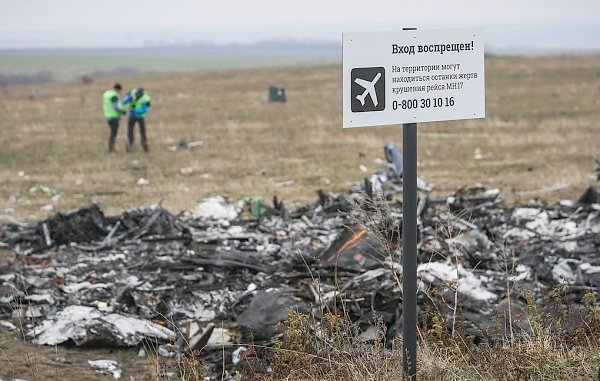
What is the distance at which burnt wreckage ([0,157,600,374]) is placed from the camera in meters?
6.42

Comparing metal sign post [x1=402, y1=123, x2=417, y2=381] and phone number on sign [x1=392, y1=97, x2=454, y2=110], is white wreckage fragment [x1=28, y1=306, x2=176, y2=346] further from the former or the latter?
phone number on sign [x1=392, y1=97, x2=454, y2=110]

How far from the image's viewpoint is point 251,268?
26.1 feet

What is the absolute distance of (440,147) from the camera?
1877 centimetres

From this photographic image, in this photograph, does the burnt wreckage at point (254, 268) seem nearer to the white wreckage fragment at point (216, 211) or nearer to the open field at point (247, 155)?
the white wreckage fragment at point (216, 211)

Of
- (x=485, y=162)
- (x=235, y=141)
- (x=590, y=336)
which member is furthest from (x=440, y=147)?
(x=590, y=336)

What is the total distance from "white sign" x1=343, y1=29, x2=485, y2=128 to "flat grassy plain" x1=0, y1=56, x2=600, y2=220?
8.88m

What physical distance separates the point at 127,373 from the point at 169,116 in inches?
857

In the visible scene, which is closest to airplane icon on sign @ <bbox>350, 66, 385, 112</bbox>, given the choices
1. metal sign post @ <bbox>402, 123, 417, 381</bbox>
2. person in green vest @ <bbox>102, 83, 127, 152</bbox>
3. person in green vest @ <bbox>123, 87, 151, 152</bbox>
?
metal sign post @ <bbox>402, 123, 417, 381</bbox>

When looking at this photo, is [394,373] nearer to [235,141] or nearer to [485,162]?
[485,162]

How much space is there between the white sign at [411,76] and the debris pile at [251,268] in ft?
1.82

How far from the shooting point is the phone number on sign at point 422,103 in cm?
380

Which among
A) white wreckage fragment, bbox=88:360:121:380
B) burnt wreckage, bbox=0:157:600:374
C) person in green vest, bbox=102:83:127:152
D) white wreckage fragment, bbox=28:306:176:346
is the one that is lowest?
white wreckage fragment, bbox=88:360:121:380

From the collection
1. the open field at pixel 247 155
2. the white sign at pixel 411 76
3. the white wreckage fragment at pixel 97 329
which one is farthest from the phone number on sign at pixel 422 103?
the white wreckage fragment at pixel 97 329

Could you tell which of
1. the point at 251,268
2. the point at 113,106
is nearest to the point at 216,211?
the point at 251,268
